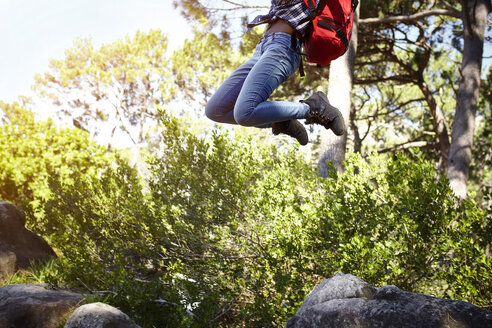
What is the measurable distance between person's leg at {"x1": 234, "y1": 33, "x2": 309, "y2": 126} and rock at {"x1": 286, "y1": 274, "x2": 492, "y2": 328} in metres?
1.10

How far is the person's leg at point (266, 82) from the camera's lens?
2.20m

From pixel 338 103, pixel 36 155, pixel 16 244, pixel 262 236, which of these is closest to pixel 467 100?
pixel 338 103

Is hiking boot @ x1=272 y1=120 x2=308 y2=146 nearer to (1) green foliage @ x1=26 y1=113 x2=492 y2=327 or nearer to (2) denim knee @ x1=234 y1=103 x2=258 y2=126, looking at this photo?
(2) denim knee @ x1=234 y1=103 x2=258 y2=126

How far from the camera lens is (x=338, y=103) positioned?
551 centimetres

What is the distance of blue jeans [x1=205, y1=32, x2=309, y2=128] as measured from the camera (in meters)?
2.21

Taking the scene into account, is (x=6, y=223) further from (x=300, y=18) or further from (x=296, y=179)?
(x=300, y=18)

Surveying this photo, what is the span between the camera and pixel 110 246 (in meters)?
4.22

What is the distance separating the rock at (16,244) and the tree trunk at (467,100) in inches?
270

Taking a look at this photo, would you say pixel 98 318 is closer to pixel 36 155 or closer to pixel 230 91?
pixel 230 91

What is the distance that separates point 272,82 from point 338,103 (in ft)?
11.4

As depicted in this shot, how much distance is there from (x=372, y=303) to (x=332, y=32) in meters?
1.47

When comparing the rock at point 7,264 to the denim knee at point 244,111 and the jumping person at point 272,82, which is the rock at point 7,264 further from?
the denim knee at point 244,111

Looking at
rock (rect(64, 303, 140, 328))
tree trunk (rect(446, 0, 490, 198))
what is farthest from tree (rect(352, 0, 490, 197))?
rock (rect(64, 303, 140, 328))

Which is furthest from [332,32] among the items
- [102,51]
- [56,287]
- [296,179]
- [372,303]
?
[102,51]
